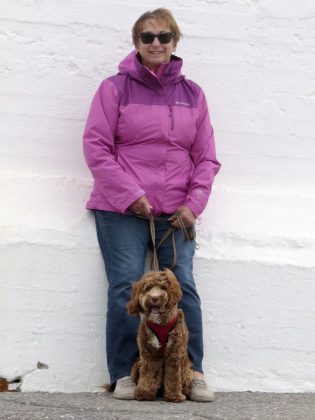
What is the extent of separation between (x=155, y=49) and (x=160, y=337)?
1.70 meters

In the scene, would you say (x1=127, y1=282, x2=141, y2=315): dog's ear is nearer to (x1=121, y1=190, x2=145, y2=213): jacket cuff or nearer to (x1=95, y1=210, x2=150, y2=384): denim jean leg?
(x1=95, y1=210, x2=150, y2=384): denim jean leg

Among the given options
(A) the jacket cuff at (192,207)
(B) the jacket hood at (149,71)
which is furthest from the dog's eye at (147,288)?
(B) the jacket hood at (149,71)

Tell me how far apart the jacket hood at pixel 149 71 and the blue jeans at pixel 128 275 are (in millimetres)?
817

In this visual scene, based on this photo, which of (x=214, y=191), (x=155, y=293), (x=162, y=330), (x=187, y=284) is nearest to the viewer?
(x=155, y=293)

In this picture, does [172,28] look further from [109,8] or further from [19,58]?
[19,58]

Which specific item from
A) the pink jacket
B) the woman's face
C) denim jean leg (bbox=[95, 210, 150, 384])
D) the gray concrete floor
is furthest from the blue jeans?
the woman's face

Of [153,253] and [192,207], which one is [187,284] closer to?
[153,253]

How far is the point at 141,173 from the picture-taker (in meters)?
5.63

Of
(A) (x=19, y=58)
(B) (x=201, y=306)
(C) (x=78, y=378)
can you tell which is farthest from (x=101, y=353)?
(A) (x=19, y=58)

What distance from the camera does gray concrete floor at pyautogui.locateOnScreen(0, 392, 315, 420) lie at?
5.03 metres

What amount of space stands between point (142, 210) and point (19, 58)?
133 cm

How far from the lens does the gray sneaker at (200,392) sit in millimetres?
5422

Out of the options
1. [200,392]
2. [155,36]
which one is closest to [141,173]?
[155,36]

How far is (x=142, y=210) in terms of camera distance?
550 centimetres
